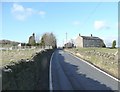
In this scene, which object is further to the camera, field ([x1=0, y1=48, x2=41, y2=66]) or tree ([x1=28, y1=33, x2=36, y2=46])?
tree ([x1=28, y1=33, x2=36, y2=46])

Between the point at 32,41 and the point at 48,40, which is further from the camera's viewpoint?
the point at 48,40

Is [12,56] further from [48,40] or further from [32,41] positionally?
[48,40]

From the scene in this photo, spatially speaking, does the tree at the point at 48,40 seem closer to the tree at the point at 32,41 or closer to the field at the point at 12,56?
the tree at the point at 32,41

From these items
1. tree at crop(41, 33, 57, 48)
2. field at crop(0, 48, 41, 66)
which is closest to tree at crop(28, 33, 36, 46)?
tree at crop(41, 33, 57, 48)

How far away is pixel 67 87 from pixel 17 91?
→ 9.18 metres

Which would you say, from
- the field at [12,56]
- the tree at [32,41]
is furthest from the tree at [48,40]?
the field at [12,56]

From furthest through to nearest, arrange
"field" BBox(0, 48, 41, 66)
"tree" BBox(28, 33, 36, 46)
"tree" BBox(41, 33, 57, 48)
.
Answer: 1. "tree" BBox(41, 33, 57, 48)
2. "tree" BBox(28, 33, 36, 46)
3. "field" BBox(0, 48, 41, 66)

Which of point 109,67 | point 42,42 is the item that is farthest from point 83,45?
point 109,67

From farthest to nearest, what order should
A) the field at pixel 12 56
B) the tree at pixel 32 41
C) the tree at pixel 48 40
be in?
the tree at pixel 48 40 < the tree at pixel 32 41 < the field at pixel 12 56

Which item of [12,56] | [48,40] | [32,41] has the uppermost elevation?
[48,40]

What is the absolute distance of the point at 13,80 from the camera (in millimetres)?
9297

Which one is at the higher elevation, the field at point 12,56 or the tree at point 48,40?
the tree at point 48,40

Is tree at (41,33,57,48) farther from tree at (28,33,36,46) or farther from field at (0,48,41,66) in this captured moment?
field at (0,48,41,66)

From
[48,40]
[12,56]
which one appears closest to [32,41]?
[48,40]
